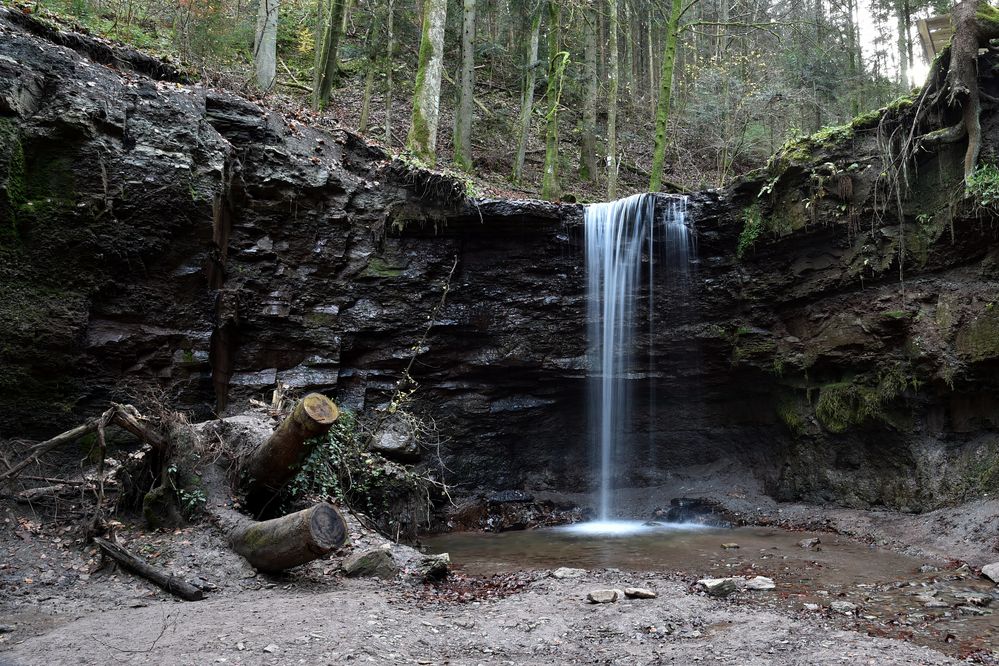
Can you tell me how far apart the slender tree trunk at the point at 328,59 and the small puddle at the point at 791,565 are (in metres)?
10.3

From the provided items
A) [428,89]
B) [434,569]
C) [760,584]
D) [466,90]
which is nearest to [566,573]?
[434,569]

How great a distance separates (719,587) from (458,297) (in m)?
7.36

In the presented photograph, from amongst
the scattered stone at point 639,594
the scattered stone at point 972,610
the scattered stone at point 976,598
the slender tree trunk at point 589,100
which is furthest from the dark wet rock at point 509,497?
the slender tree trunk at point 589,100

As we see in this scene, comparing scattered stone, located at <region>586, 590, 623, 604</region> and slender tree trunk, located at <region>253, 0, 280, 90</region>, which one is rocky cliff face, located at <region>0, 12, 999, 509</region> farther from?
scattered stone, located at <region>586, 590, 623, 604</region>

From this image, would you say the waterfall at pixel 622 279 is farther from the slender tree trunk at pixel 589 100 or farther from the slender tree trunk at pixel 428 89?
the slender tree trunk at pixel 589 100

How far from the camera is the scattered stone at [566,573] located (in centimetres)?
702

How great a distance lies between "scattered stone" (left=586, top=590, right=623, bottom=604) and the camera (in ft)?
18.9

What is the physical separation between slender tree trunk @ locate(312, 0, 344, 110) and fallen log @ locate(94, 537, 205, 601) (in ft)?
37.2

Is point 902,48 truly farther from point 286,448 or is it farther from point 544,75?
point 286,448

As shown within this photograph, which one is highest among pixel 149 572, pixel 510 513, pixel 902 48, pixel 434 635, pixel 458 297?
pixel 902 48

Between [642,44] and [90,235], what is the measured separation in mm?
25361

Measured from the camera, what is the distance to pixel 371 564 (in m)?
6.20

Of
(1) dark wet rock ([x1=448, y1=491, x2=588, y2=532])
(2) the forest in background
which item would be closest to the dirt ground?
(1) dark wet rock ([x1=448, y1=491, x2=588, y2=532])

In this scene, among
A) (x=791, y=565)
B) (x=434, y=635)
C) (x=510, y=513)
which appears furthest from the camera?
(x=510, y=513)
